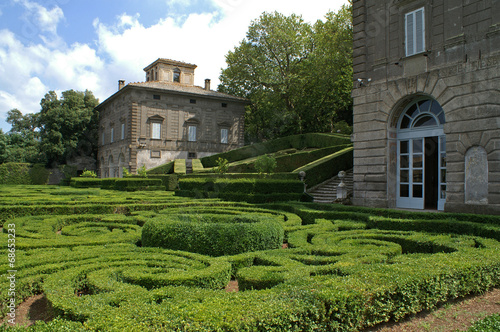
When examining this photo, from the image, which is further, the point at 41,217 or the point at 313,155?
the point at 313,155

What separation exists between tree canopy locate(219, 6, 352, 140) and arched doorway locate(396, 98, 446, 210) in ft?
62.0

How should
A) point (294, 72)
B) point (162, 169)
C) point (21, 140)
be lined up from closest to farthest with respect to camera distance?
point (162, 169)
point (294, 72)
point (21, 140)

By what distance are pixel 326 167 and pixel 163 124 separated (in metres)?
20.6

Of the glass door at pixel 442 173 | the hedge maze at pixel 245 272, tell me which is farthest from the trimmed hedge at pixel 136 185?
the glass door at pixel 442 173

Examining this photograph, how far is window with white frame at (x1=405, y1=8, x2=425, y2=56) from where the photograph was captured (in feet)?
43.5

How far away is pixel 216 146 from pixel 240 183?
75.7 ft

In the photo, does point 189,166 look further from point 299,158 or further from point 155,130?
point 299,158

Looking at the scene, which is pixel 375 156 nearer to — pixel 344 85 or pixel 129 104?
pixel 344 85

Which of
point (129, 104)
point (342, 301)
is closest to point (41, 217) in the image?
point (342, 301)

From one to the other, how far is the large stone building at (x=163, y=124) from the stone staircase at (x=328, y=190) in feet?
65.0

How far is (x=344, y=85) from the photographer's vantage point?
3453 centimetres

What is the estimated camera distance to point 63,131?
41406 mm

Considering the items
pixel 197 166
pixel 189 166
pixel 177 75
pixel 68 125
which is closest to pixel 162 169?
pixel 197 166

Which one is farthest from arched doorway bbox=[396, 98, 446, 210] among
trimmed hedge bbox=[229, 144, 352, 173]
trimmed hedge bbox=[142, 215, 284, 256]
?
trimmed hedge bbox=[142, 215, 284, 256]
